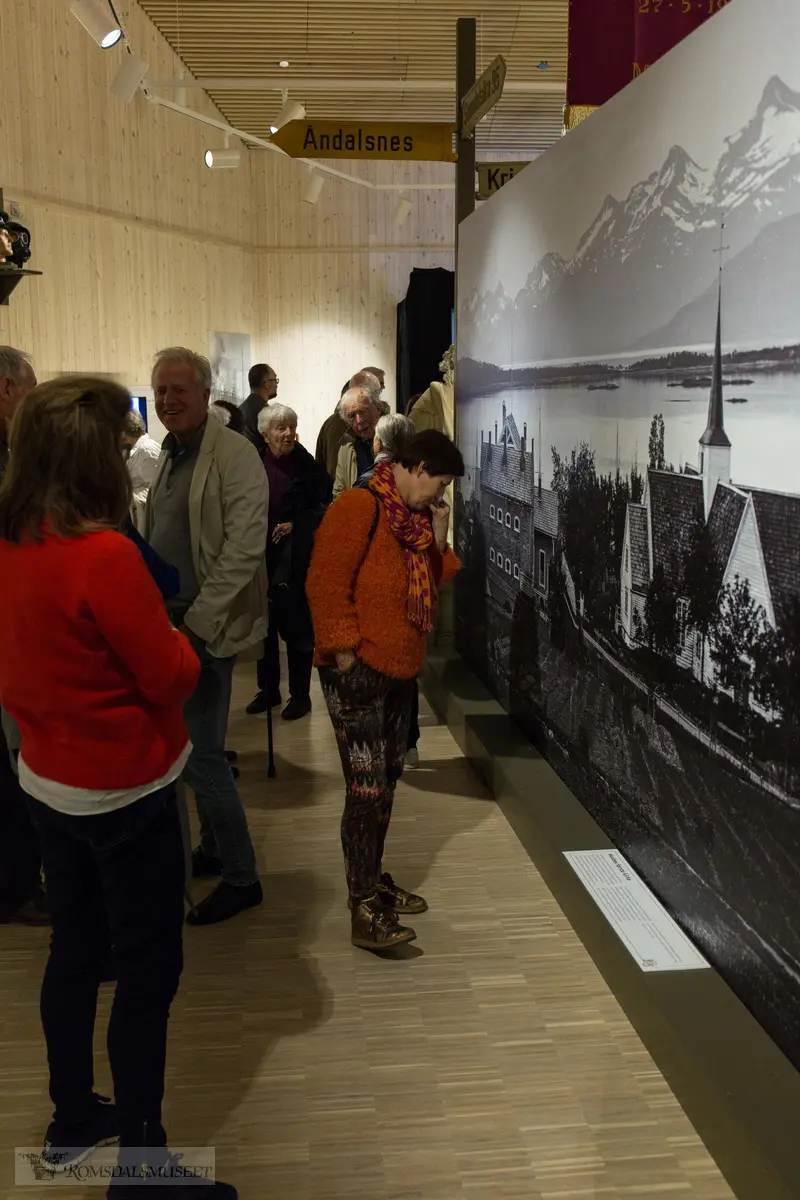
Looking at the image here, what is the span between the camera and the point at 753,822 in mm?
2393

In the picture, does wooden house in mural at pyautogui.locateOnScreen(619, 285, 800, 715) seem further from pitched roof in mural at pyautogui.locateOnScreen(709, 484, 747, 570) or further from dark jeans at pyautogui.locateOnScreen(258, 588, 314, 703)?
dark jeans at pyautogui.locateOnScreen(258, 588, 314, 703)

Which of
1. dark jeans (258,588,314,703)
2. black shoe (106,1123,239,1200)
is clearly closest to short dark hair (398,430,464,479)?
black shoe (106,1123,239,1200)

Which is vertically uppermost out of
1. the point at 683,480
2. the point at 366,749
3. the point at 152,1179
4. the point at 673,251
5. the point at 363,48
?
the point at 363,48

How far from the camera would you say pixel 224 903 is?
341 cm

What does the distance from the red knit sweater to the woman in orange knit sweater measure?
1.13 meters

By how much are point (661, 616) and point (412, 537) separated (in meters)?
0.73

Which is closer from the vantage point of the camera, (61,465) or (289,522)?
(61,465)

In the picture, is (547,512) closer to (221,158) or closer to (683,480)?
(683,480)

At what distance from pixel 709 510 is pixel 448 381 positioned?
4.69 m

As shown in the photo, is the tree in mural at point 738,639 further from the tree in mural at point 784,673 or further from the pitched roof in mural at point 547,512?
the pitched roof in mural at point 547,512

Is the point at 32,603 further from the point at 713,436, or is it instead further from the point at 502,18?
the point at 502,18

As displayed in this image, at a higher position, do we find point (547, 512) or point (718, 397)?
point (718, 397)

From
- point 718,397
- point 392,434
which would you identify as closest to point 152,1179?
point 718,397

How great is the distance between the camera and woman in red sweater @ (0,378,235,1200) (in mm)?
1776
